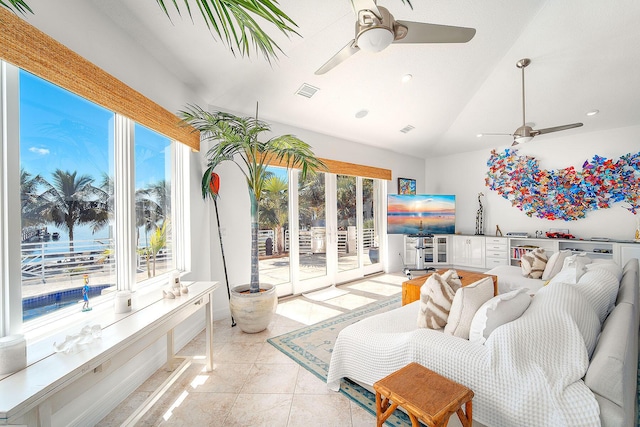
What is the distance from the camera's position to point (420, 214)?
5.42 metres

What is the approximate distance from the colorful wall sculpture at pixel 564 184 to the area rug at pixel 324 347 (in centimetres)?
353

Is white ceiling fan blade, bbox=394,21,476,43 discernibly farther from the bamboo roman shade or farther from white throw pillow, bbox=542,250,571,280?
white throw pillow, bbox=542,250,571,280

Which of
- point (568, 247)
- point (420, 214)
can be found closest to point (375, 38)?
point (420, 214)

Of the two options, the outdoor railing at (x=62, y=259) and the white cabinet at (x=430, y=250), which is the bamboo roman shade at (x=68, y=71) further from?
the white cabinet at (x=430, y=250)

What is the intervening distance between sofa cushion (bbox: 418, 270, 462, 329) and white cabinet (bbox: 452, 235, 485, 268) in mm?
4176

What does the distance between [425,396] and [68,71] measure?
7.88 ft

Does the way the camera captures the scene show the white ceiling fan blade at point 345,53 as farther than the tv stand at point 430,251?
No

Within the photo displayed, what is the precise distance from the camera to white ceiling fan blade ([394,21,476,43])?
1.59 m

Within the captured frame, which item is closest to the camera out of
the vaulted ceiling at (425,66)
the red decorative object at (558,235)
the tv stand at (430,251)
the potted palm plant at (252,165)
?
the vaulted ceiling at (425,66)

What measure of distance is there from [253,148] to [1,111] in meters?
1.67

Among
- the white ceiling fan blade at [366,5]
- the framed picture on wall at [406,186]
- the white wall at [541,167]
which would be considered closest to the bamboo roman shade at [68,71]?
the white ceiling fan blade at [366,5]

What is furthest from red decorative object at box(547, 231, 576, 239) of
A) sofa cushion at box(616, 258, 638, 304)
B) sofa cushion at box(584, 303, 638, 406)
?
sofa cushion at box(584, 303, 638, 406)

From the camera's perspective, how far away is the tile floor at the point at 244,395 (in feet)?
5.52

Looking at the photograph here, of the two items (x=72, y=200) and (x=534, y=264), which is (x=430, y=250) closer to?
(x=534, y=264)
